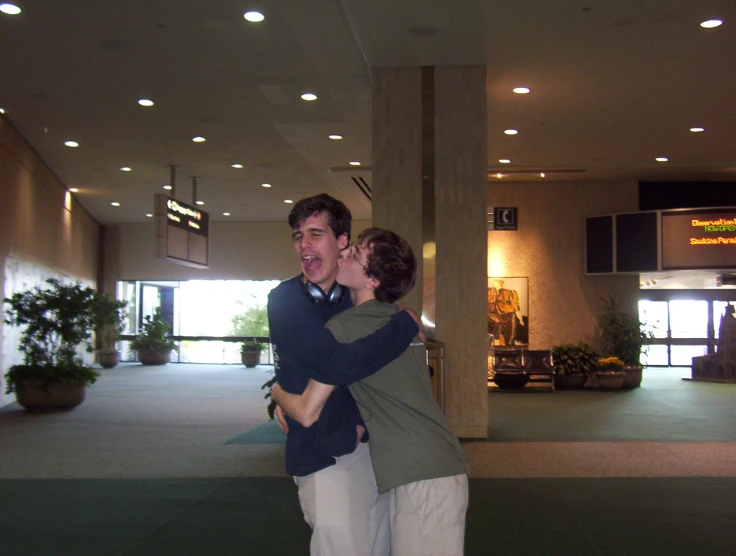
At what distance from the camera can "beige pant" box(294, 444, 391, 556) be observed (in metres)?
2.25

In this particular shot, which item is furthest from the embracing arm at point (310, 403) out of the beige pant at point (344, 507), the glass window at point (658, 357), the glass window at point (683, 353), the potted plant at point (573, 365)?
the glass window at point (683, 353)

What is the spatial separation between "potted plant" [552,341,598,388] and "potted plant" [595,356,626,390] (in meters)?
0.14

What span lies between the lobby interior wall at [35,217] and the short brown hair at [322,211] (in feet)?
35.3

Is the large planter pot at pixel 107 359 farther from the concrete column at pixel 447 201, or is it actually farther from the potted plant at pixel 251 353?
the concrete column at pixel 447 201

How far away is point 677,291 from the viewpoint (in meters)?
20.5

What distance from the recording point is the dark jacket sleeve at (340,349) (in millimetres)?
2139

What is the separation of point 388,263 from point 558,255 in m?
14.8

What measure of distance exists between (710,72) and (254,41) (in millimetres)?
4861

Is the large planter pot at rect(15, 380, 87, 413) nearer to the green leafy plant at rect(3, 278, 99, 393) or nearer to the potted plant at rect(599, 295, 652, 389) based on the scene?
the green leafy plant at rect(3, 278, 99, 393)

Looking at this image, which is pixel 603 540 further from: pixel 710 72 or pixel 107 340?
pixel 107 340

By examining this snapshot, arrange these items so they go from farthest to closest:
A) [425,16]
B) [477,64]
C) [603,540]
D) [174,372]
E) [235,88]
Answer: [174,372]
[235,88]
[477,64]
[425,16]
[603,540]

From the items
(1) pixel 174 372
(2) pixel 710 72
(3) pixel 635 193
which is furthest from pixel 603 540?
(1) pixel 174 372

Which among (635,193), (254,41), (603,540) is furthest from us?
(635,193)

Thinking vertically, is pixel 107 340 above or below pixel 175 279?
below
